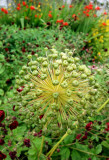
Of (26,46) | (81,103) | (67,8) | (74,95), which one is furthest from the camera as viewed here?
(67,8)

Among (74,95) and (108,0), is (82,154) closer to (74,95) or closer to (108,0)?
(74,95)

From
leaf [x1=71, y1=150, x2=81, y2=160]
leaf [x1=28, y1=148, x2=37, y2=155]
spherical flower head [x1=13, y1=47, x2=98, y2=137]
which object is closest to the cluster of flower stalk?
spherical flower head [x1=13, y1=47, x2=98, y2=137]

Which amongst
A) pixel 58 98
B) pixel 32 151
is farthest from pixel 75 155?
pixel 58 98

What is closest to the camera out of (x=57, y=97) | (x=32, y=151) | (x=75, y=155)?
(x=57, y=97)

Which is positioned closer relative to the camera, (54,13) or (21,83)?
(21,83)

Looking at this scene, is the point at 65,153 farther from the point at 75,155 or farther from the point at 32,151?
the point at 32,151

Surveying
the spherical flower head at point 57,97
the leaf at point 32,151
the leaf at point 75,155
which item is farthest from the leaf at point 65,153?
the spherical flower head at point 57,97

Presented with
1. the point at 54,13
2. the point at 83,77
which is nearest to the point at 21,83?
the point at 83,77

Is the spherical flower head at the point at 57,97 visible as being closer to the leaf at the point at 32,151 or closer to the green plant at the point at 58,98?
the green plant at the point at 58,98

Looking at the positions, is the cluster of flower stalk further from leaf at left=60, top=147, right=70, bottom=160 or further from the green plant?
leaf at left=60, top=147, right=70, bottom=160
